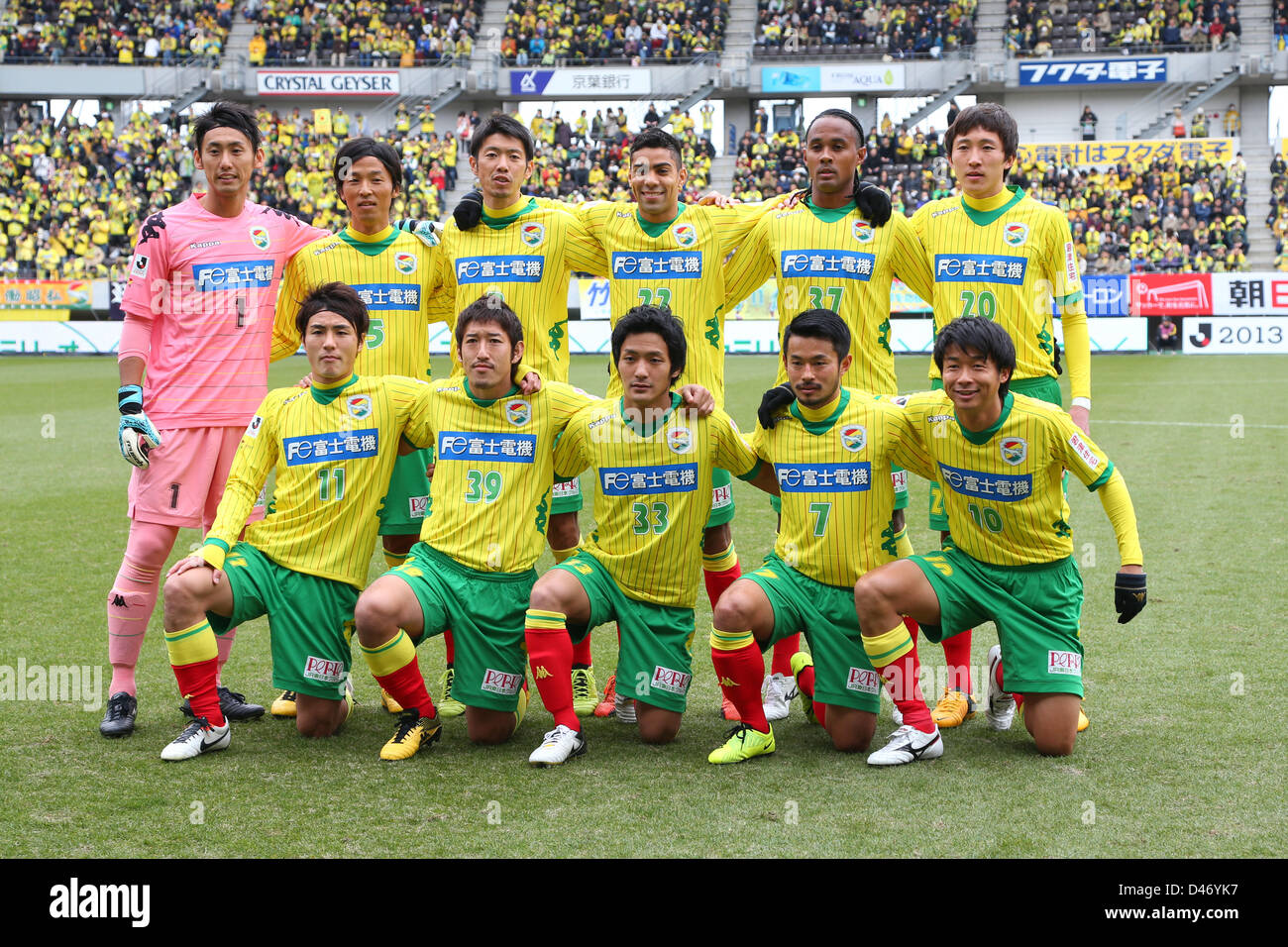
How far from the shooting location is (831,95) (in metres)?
37.0

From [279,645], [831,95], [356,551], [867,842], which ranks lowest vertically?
[867,842]

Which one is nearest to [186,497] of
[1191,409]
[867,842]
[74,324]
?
[867,842]

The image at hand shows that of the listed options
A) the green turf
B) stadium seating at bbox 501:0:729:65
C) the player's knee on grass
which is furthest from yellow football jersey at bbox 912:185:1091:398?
stadium seating at bbox 501:0:729:65

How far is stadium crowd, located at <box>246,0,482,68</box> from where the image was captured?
3653cm

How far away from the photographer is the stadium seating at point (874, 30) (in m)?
35.9

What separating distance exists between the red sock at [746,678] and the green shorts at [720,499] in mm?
828

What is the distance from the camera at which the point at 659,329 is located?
464cm

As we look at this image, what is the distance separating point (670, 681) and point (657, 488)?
0.73 metres

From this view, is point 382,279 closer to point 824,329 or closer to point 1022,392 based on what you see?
point 824,329

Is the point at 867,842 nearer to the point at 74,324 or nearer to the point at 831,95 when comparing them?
the point at 74,324

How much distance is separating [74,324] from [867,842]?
86.3 feet

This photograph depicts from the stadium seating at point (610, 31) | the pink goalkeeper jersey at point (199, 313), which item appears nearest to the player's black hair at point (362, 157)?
the pink goalkeeper jersey at point (199, 313)
